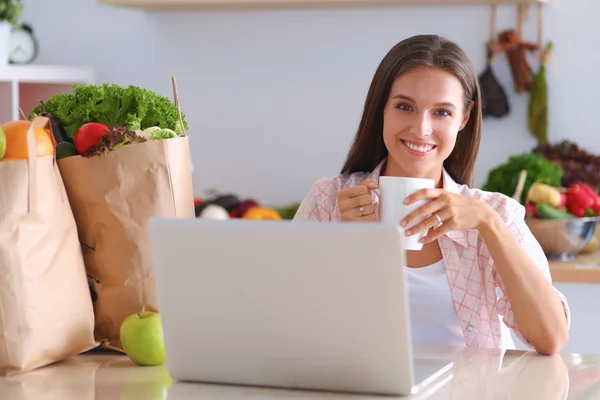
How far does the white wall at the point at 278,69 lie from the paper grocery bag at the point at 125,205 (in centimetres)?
179

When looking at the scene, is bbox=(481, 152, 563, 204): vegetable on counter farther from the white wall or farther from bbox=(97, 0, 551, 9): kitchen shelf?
bbox=(97, 0, 551, 9): kitchen shelf

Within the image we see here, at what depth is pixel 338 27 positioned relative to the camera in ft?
10.3

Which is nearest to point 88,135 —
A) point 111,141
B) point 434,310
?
point 111,141

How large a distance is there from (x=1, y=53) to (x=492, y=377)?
2.23 m

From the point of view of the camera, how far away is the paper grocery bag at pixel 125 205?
1367mm

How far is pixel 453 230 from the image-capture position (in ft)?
5.42

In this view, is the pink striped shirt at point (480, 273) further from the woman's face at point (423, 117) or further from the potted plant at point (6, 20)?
the potted plant at point (6, 20)

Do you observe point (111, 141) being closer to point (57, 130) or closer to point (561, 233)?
point (57, 130)

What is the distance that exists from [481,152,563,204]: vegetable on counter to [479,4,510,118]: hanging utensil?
25 centimetres

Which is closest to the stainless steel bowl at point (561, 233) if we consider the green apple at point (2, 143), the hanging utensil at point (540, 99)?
the hanging utensil at point (540, 99)

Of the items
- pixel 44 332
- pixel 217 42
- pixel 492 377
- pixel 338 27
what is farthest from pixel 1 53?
pixel 492 377

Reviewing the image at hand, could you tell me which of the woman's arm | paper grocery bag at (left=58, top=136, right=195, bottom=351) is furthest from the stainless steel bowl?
paper grocery bag at (left=58, top=136, right=195, bottom=351)

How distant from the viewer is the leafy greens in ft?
4.87

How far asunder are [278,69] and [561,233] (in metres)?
1.14
